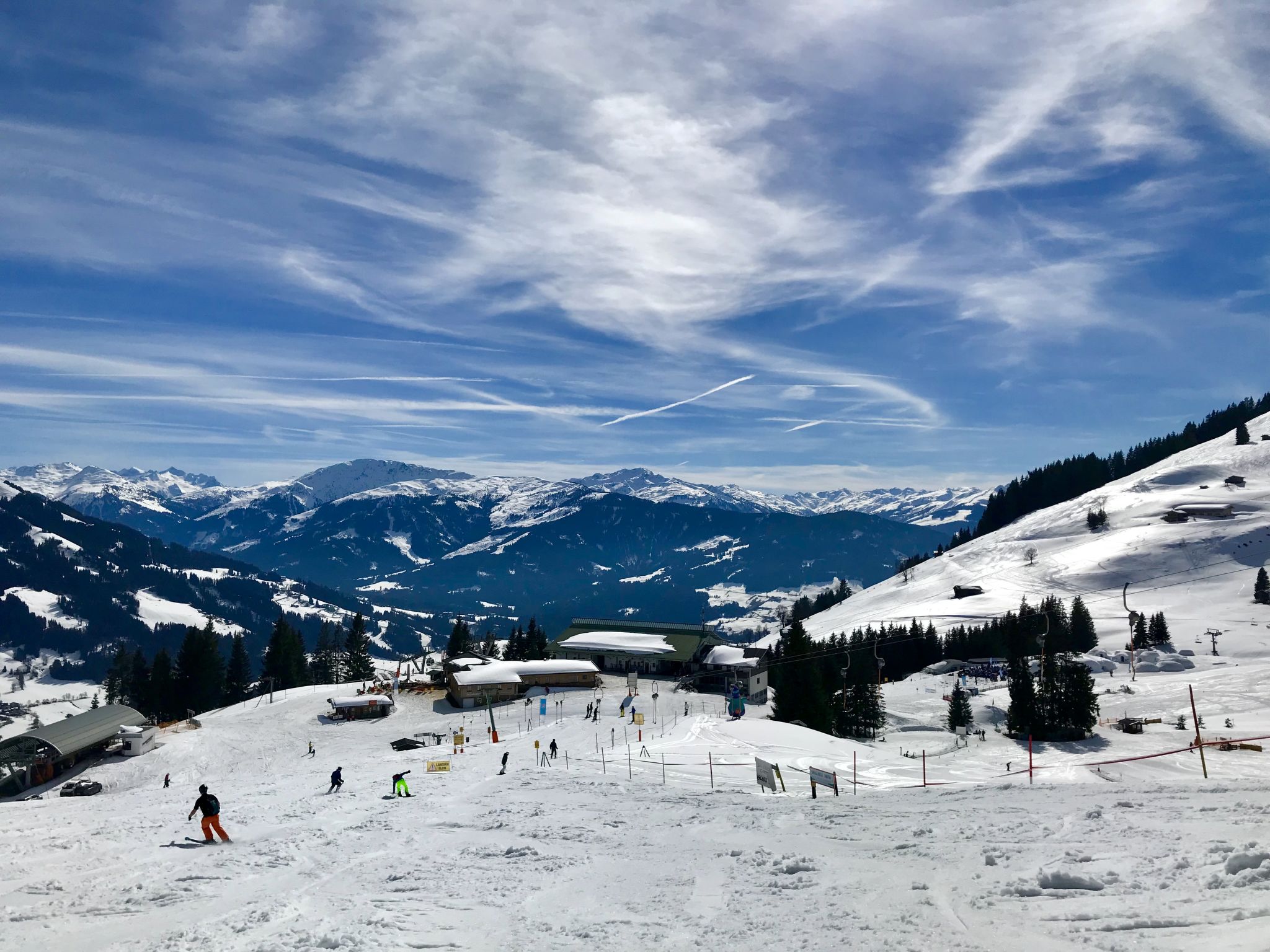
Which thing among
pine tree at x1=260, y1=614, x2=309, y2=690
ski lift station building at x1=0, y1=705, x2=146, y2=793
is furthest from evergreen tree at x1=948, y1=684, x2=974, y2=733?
pine tree at x1=260, y1=614, x2=309, y2=690

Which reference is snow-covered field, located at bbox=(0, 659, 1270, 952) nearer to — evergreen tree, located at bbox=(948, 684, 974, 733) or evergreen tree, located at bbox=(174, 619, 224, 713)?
evergreen tree, located at bbox=(948, 684, 974, 733)

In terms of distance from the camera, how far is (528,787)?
2792 cm

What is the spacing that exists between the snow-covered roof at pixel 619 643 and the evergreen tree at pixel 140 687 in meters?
44.8

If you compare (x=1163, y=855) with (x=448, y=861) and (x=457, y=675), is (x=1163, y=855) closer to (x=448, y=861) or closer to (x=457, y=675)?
(x=448, y=861)

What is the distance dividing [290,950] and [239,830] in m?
11.4

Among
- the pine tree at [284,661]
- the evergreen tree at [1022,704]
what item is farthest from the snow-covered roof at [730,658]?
the pine tree at [284,661]

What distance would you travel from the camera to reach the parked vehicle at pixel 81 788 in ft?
140

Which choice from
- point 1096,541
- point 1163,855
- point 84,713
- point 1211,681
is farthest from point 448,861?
point 1096,541

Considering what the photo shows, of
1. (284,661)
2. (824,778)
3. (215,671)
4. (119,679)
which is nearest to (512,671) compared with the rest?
(215,671)

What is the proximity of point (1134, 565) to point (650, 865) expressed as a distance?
488ft

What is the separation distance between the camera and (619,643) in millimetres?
91688

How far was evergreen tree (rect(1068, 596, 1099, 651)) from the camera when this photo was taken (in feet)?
318

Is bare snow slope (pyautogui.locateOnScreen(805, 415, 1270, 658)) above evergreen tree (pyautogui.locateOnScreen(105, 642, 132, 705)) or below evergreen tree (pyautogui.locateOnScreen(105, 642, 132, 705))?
above

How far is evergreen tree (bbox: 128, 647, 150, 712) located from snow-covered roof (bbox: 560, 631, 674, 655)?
4477 cm
